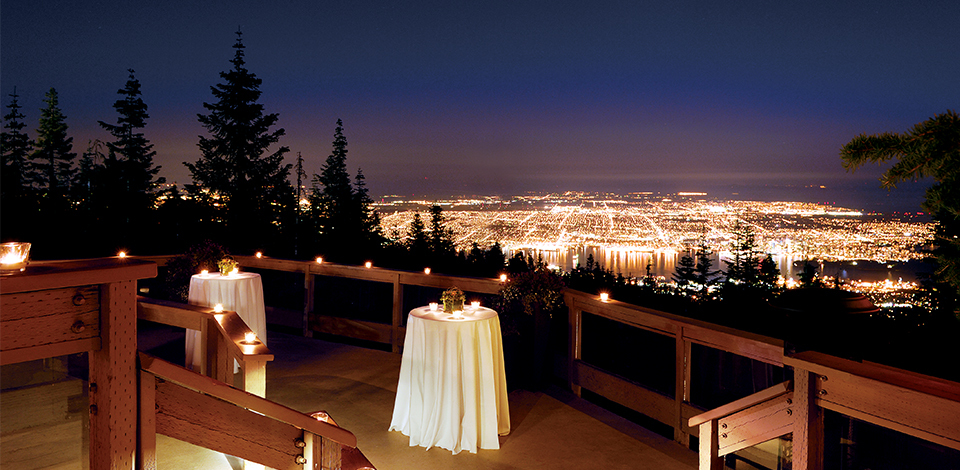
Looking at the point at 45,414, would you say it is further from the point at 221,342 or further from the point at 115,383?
the point at 115,383

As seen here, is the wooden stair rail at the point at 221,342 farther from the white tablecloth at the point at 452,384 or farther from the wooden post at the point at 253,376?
the white tablecloth at the point at 452,384

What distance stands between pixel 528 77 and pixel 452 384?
55.8 ft

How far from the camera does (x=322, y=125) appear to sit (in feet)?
74.4

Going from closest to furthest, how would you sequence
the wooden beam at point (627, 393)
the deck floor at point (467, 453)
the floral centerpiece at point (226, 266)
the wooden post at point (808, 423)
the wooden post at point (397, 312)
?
the wooden post at point (808, 423) → the deck floor at point (467, 453) → the wooden beam at point (627, 393) → the floral centerpiece at point (226, 266) → the wooden post at point (397, 312)

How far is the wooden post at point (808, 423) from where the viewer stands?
6.00 ft

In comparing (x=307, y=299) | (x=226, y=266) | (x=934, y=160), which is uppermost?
(x=934, y=160)

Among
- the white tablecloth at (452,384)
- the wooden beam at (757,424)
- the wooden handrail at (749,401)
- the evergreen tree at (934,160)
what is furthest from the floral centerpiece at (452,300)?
the evergreen tree at (934,160)

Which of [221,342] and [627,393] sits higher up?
[221,342]

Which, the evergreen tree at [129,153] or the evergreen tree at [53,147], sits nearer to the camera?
the evergreen tree at [129,153]

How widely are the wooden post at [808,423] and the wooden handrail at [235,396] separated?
1.61 m

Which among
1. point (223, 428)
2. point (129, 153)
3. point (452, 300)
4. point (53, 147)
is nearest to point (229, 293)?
point (452, 300)

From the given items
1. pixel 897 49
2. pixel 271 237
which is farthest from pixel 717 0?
pixel 271 237

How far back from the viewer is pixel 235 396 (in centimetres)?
176

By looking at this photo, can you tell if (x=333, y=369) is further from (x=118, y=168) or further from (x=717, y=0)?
(x=118, y=168)
